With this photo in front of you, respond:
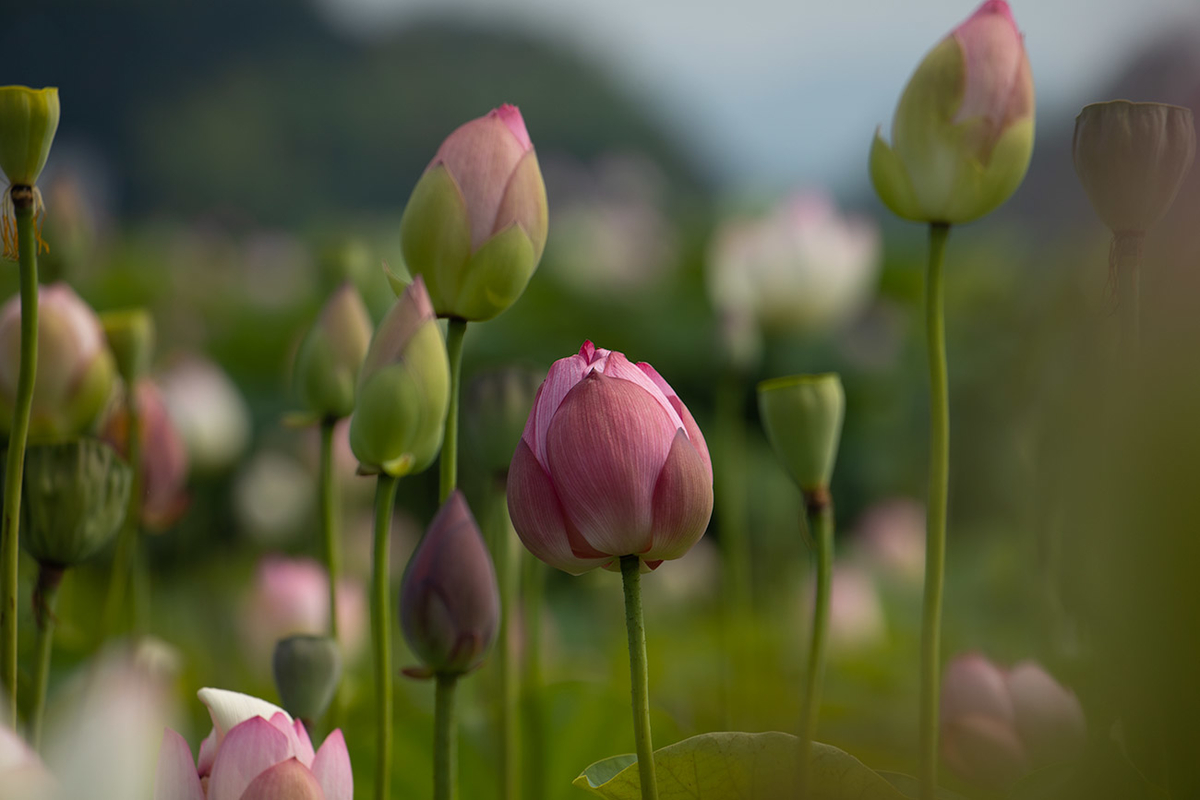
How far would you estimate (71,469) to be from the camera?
0.91 ft

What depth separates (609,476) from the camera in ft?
0.72

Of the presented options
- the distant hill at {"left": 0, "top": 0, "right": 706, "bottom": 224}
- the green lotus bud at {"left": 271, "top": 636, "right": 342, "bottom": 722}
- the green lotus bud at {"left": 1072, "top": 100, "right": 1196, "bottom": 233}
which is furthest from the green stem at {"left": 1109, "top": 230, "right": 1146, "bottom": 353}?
the distant hill at {"left": 0, "top": 0, "right": 706, "bottom": 224}

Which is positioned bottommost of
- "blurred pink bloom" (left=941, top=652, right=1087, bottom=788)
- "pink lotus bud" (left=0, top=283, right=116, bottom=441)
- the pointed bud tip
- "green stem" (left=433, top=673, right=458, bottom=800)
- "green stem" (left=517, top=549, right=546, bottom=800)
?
"green stem" (left=517, top=549, right=546, bottom=800)

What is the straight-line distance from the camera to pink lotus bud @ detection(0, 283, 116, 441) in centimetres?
34

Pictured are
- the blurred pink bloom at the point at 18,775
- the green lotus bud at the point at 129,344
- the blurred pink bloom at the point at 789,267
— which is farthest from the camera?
the blurred pink bloom at the point at 789,267

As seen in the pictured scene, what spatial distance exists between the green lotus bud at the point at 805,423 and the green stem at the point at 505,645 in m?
0.09

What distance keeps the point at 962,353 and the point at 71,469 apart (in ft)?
4.72

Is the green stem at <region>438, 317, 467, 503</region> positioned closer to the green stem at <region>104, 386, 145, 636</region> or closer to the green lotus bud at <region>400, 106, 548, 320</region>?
the green lotus bud at <region>400, 106, 548, 320</region>

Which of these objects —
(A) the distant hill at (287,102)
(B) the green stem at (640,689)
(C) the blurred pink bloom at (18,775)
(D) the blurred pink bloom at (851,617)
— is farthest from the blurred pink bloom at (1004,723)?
(A) the distant hill at (287,102)

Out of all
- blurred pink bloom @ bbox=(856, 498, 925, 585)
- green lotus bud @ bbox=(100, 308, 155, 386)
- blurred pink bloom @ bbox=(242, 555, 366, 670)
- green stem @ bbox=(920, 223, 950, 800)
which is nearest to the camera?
green stem @ bbox=(920, 223, 950, 800)

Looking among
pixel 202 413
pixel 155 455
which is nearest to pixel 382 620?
pixel 155 455

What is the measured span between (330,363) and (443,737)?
0.14 m

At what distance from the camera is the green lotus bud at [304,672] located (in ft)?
0.91

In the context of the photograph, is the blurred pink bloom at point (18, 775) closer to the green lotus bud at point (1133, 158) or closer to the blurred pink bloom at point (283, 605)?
the green lotus bud at point (1133, 158)
